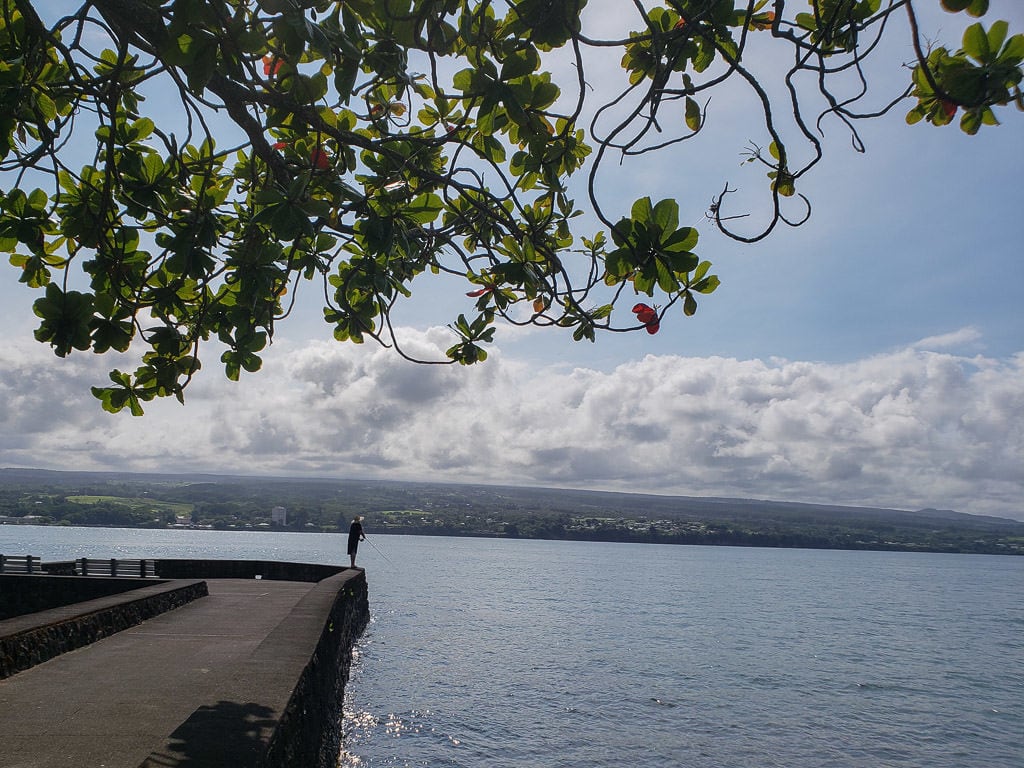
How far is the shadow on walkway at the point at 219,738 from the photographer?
394 cm

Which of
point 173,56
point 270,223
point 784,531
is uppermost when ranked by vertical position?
point 173,56

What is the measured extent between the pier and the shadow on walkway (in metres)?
0.01

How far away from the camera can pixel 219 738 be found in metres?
4.33

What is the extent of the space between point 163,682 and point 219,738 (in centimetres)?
338

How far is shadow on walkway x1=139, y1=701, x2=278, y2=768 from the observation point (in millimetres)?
3939

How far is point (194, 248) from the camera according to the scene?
13.4 ft

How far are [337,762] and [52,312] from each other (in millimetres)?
10003

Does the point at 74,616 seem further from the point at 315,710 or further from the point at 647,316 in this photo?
the point at 647,316

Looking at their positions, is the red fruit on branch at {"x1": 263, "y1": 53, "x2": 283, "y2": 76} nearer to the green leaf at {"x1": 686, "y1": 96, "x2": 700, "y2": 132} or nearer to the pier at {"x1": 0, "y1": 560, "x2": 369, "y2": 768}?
the green leaf at {"x1": 686, "y1": 96, "x2": 700, "y2": 132}

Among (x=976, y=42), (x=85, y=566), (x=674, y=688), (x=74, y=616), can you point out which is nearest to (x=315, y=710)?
(x=74, y=616)

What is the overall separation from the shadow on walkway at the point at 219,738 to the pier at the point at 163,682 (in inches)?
0.4

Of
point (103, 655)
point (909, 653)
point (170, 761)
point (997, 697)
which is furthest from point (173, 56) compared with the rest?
point (909, 653)

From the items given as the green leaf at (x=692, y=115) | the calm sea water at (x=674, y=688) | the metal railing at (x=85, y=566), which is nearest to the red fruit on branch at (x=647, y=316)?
the green leaf at (x=692, y=115)

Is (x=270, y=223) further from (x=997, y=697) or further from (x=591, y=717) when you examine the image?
(x=997, y=697)
